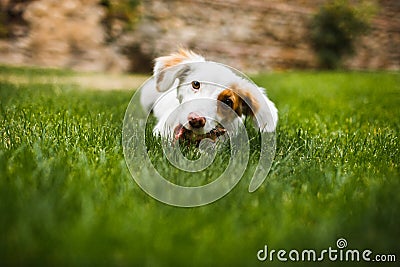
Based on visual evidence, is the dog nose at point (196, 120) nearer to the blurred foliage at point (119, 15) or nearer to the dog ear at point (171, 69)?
the dog ear at point (171, 69)

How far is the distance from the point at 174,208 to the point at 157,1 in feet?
31.8

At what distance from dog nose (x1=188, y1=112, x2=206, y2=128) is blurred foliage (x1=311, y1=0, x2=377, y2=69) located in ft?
33.5

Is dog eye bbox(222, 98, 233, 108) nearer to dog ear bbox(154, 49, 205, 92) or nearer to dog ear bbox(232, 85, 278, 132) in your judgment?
dog ear bbox(232, 85, 278, 132)

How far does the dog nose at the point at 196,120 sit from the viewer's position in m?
2.36

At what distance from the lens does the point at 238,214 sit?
151cm

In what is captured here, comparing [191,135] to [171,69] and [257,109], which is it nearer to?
[257,109]

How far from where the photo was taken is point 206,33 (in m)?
11.5

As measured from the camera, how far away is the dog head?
246 centimetres

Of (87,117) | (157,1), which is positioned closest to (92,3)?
(157,1)

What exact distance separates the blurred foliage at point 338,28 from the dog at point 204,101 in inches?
374

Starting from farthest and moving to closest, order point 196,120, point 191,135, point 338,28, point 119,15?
point 338,28
point 119,15
point 191,135
point 196,120

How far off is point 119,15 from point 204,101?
27.0 ft

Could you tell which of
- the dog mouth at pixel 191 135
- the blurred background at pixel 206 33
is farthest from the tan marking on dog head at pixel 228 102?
the blurred background at pixel 206 33

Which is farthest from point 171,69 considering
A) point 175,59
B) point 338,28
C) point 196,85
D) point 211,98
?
point 338,28
